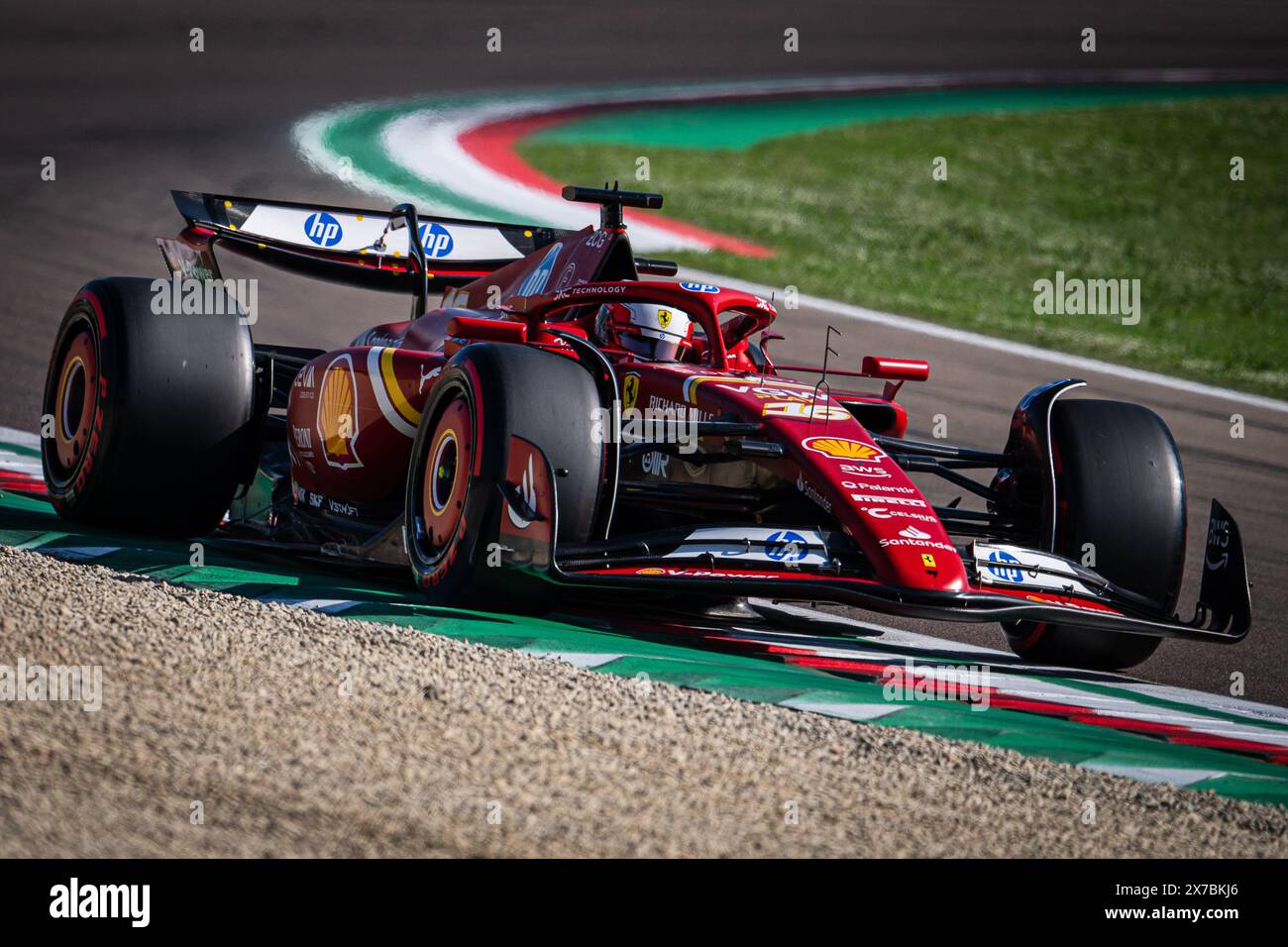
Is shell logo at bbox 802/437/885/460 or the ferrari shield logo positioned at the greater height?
the ferrari shield logo

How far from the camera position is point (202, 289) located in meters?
7.08

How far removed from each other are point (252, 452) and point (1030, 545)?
3169 mm

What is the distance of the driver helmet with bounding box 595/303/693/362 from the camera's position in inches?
262

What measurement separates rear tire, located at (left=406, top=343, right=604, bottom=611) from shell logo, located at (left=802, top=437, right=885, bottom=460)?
2.41 feet

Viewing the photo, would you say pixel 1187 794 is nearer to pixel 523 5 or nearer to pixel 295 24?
pixel 295 24

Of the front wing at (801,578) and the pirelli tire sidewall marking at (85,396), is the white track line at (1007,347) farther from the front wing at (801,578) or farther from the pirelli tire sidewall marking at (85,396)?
the front wing at (801,578)

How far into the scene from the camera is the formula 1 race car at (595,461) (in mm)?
5523

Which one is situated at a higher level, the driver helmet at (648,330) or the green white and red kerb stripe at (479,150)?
the green white and red kerb stripe at (479,150)

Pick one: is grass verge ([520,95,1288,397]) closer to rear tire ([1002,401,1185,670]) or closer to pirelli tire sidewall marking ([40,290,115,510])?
rear tire ([1002,401,1185,670])

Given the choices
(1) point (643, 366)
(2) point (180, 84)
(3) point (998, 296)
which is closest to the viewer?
(1) point (643, 366)

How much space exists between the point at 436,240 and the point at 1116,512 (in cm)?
379
